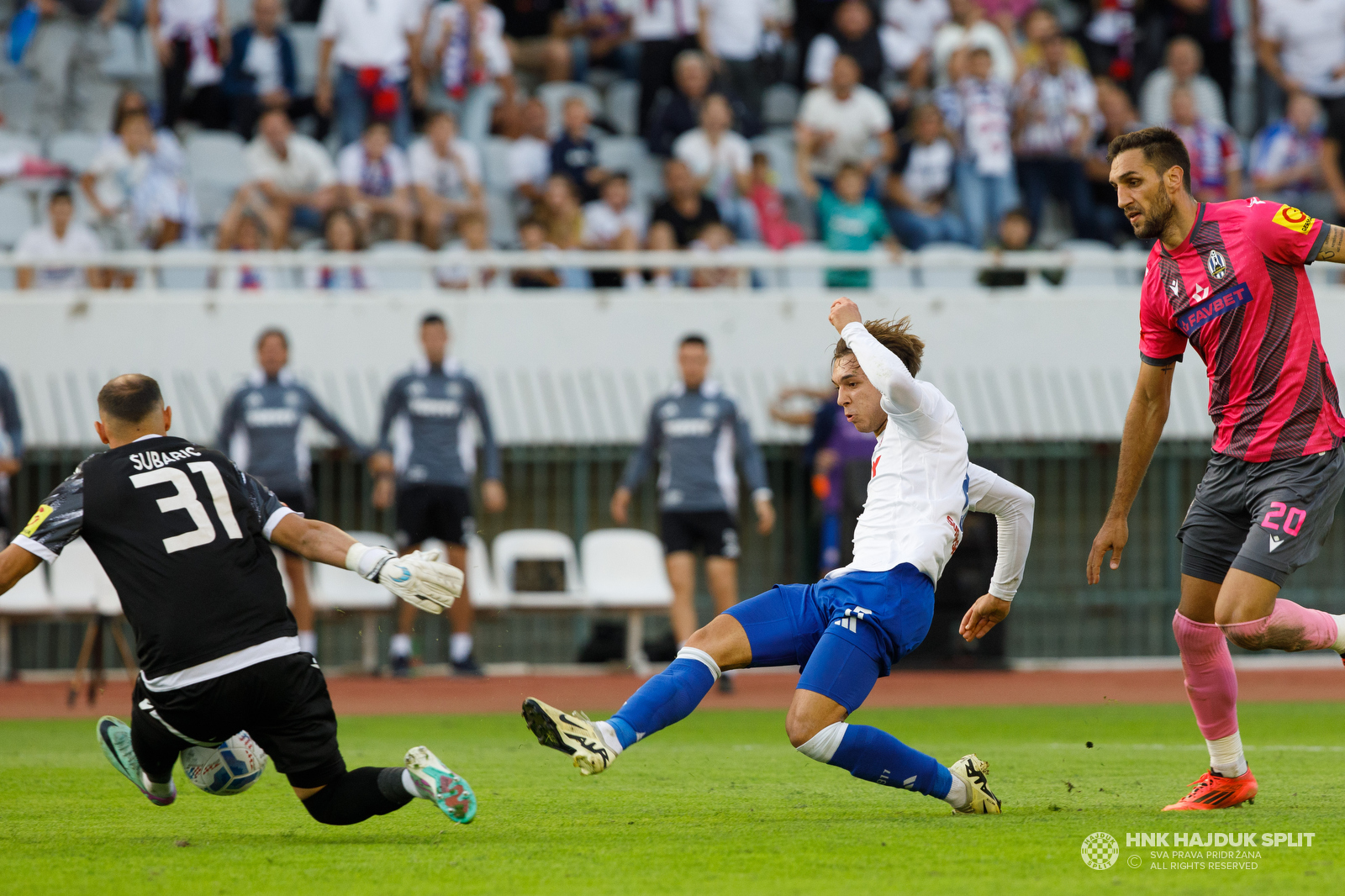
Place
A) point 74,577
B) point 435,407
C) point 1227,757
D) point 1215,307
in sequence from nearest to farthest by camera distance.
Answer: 1. point 1215,307
2. point 1227,757
3. point 74,577
4. point 435,407

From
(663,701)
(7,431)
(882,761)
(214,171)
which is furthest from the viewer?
(214,171)

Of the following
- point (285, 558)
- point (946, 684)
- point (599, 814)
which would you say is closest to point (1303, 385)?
point (599, 814)

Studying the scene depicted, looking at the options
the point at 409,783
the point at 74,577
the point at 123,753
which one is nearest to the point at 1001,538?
the point at 409,783

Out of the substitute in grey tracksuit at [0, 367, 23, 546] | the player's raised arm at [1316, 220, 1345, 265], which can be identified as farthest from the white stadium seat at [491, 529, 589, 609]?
the player's raised arm at [1316, 220, 1345, 265]

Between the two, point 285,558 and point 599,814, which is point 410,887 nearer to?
point 599,814

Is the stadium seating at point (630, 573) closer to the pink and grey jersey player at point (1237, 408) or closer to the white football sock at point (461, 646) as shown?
the white football sock at point (461, 646)

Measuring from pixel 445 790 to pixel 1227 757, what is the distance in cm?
289

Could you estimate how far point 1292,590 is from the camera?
14359 millimetres

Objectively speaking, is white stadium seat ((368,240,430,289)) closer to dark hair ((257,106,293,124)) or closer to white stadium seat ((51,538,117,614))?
dark hair ((257,106,293,124))

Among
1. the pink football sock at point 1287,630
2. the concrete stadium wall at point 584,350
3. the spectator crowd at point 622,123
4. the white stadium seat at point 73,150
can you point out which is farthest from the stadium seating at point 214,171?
the pink football sock at point 1287,630

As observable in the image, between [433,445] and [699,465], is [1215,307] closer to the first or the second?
[699,465]

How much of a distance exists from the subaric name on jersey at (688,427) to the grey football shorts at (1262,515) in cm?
650

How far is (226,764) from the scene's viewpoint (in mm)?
5469

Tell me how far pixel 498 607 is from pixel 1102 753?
644 centimetres
